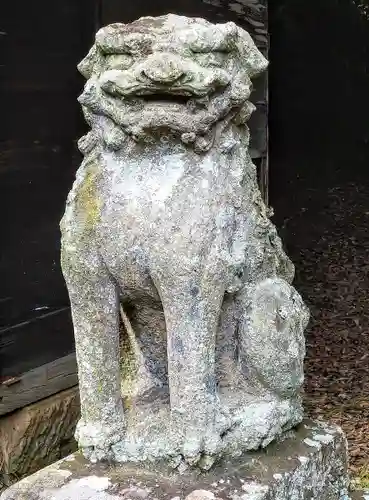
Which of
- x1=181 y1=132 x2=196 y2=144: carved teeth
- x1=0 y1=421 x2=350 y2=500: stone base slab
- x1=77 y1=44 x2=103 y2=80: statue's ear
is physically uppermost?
x1=77 y1=44 x2=103 y2=80: statue's ear

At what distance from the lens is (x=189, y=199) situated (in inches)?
62.6

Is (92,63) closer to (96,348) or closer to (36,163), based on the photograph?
(96,348)

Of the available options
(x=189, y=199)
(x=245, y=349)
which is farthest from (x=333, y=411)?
(x=189, y=199)

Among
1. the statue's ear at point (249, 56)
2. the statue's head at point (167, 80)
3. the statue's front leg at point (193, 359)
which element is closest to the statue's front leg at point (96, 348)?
the statue's front leg at point (193, 359)

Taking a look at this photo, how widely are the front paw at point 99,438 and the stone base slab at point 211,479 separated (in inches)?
1.2

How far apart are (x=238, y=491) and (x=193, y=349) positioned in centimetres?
29

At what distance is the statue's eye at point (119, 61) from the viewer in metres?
1.57

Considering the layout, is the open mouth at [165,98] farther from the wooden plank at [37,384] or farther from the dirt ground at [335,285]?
the dirt ground at [335,285]

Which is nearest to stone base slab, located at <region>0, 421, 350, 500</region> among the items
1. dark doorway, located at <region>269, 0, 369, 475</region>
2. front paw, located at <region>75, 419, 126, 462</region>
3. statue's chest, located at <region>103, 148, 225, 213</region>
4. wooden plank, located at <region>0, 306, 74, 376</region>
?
front paw, located at <region>75, 419, 126, 462</region>

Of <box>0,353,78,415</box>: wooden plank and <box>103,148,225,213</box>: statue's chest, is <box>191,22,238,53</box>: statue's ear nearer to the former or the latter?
<box>103,148,225,213</box>: statue's chest

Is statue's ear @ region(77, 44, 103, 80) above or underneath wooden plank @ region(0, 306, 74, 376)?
above

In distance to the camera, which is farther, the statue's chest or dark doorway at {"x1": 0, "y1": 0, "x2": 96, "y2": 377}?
dark doorway at {"x1": 0, "y1": 0, "x2": 96, "y2": 377}

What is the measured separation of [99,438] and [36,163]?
171 centimetres

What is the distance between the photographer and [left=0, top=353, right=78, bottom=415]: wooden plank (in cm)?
313
